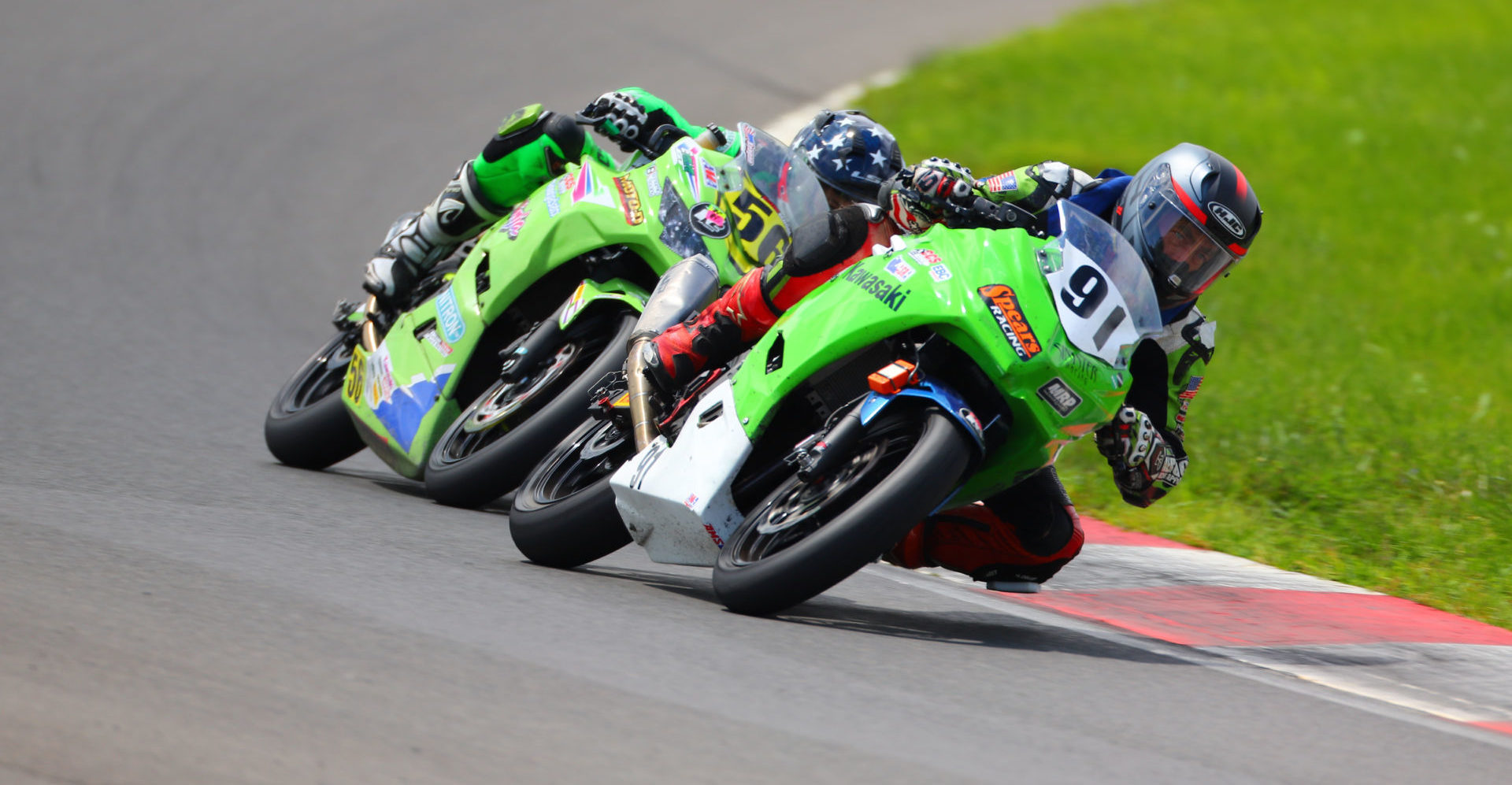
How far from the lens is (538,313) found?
6.38 meters

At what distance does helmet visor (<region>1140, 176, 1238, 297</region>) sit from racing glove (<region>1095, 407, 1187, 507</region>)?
0.40m

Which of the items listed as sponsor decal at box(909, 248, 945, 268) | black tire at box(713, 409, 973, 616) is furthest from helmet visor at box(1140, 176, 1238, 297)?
black tire at box(713, 409, 973, 616)

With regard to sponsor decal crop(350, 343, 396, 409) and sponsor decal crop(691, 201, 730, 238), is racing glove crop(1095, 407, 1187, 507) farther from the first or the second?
sponsor decal crop(350, 343, 396, 409)

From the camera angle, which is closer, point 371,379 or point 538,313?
point 538,313

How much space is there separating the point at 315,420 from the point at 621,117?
1.67m

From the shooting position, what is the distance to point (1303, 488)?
769cm

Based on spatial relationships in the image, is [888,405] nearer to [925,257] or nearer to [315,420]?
[925,257]

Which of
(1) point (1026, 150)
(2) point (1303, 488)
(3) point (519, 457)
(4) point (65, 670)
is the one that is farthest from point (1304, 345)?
(4) point (65, 670)

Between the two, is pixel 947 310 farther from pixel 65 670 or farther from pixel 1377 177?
pixel 1377 177

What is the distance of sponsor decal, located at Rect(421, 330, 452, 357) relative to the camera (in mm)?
6316

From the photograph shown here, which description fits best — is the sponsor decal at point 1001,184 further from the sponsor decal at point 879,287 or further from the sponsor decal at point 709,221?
the sponsor decal at point 709,221

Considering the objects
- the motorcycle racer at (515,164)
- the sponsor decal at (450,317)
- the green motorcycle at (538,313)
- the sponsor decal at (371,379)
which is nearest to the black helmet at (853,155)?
the green motorcycle at (538,313)

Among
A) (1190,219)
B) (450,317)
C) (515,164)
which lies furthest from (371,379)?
(1190,219)

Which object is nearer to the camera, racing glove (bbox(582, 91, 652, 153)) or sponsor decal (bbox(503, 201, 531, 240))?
sponsor decal (bbox(503, 201, 531, 240))
